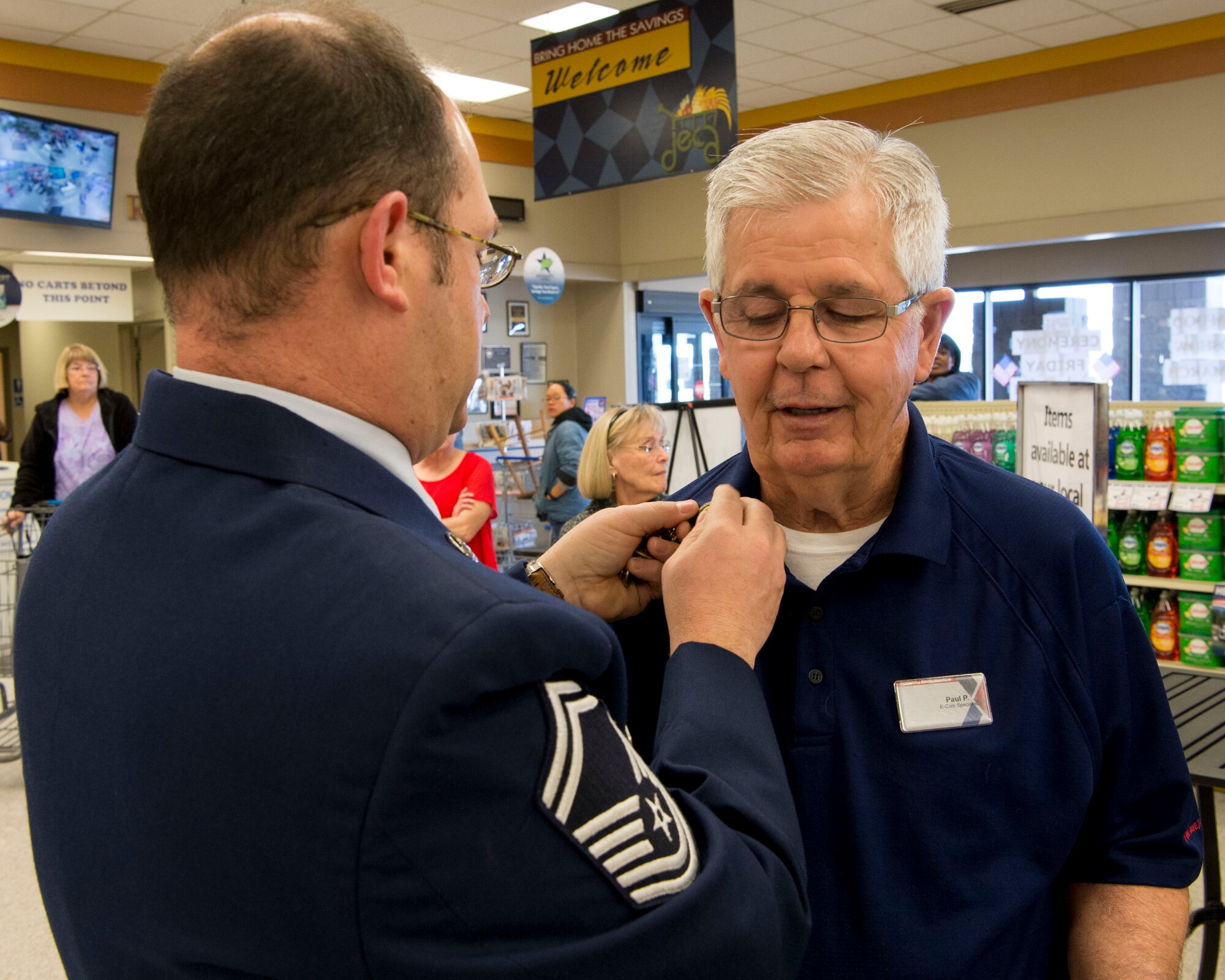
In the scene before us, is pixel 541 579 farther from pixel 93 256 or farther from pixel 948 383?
pixel 93 256

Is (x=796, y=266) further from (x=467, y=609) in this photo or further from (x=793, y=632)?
(x=467, y=609)

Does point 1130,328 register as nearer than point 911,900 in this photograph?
No

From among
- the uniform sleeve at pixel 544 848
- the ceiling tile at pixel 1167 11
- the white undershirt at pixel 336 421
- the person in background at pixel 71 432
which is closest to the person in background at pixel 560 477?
the person in background at pixel 71 432

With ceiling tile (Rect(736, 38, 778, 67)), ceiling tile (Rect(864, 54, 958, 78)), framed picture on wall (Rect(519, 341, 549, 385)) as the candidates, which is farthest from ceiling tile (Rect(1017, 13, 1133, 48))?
framed picture on wall (Rect(519, 341, 549, 385))

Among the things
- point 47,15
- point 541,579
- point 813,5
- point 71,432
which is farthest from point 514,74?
point 541,579

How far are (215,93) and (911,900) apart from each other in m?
1.11

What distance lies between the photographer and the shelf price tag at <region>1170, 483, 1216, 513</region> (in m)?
4.02

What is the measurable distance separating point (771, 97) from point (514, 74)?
2563 mm

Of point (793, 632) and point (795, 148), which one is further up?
point (795, 148)

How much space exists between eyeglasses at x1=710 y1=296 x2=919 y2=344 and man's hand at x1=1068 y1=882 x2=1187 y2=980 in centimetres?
75

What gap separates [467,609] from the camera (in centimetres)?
70

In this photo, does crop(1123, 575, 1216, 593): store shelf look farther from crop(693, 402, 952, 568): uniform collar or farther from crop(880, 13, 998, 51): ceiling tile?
crop(880, 13, 998, 51): ceiling tile

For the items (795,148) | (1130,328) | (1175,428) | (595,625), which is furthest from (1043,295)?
(595,625)

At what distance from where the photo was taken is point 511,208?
10.6m
